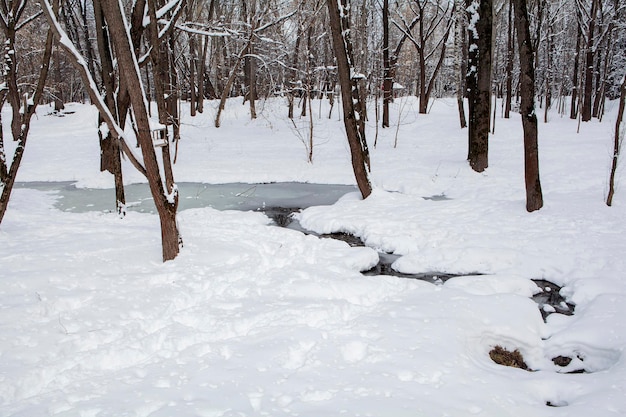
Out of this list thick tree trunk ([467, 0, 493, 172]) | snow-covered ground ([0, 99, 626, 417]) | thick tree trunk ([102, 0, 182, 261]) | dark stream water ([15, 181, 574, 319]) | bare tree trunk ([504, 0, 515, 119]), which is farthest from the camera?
bare tree trunk ([504, 0, 515, 119])

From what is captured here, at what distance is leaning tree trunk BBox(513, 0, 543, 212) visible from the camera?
7.71 meters

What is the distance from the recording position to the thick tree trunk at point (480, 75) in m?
11.7

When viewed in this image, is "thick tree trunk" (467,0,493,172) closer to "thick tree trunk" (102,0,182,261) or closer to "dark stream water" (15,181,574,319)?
"dark stream water" (15,181,574,319)

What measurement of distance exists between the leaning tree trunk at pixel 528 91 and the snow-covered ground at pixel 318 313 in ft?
2.98

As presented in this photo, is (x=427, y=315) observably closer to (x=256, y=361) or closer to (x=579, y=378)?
(x=579, y=378)

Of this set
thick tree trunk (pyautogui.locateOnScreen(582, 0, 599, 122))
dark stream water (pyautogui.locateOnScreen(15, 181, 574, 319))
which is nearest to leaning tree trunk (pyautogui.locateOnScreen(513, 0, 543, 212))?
dark stream water (pyautogui.locateOnScreen(15, 181, 574, 319))

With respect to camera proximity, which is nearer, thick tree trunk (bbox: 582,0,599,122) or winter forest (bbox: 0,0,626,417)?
winter forest (bbox: 0,0,626,417)

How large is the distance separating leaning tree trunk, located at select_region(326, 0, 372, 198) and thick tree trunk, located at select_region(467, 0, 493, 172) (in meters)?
3.88

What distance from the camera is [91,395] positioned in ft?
10.4

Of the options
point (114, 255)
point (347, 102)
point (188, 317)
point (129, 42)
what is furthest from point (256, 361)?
point (347, 102)

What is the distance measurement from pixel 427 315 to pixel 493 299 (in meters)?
0.99

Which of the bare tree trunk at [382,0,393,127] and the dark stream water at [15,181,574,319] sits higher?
the bare tree trunk at [382,0,393,127]

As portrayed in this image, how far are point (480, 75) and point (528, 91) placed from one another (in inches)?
169

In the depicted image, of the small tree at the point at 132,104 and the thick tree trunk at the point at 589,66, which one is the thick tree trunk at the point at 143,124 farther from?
the thick tree trunk at the point at 589,66
